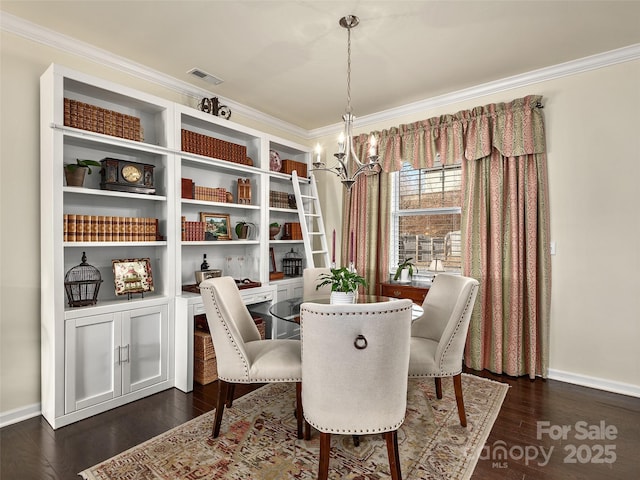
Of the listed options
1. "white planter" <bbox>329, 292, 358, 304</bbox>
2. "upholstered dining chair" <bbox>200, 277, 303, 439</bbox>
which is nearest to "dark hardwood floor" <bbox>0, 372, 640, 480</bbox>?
"upholstered dining chair" <bbox>200, 277, 303, 439</bbox>

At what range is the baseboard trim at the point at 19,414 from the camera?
92.5 inches

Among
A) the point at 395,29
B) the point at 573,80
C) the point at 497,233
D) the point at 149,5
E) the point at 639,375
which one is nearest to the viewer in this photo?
the point at 149,5

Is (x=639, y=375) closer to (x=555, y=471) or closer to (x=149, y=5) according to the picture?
(x=555, y=471)

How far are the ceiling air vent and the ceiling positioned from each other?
57mm

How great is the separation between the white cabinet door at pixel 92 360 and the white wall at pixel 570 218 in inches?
14.0

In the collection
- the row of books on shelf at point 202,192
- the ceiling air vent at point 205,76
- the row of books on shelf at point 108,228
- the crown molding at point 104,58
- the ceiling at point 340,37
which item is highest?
the ceiling at point 340,37

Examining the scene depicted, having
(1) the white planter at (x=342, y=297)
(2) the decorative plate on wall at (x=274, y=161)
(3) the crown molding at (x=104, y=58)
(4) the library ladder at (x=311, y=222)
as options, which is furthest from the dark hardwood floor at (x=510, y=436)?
(3) the crown molding at (x=104, y=58)

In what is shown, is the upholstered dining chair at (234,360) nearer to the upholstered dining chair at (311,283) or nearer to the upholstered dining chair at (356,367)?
the upholstered dining chair at (356,367)

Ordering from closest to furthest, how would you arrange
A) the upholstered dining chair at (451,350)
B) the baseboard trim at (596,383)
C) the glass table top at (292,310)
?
1. the upholstered dining chair at (451,350)
2. the glass table top at (292,310)
3. the baseboard trim at (596,383)

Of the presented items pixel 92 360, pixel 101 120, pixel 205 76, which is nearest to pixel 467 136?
pixel 205 76

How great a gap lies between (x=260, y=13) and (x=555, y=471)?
3241mm

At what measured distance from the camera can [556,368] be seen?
3.14 meters

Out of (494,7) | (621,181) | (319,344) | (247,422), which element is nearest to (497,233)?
(621,181)

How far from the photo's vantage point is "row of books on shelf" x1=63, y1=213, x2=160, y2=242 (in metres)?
2.50
